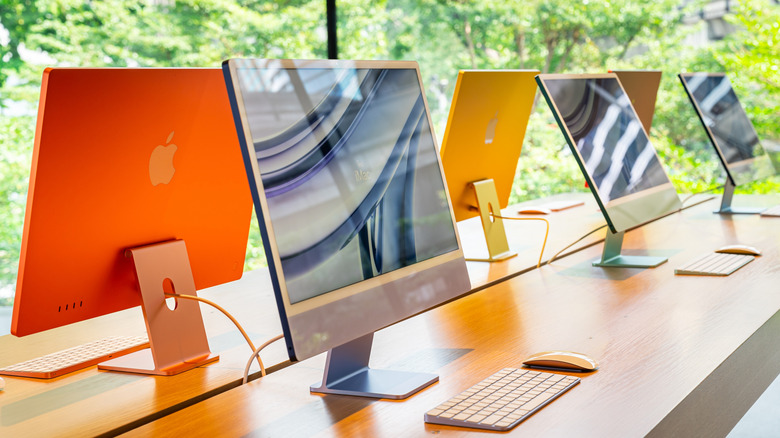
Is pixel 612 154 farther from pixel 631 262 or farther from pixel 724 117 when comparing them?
pixel 724 117

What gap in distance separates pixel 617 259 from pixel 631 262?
0.15 ft

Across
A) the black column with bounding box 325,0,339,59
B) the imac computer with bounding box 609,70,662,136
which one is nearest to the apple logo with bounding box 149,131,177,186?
the imac computer with bounding box 609,70,662,136

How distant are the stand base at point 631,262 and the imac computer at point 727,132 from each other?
864 millimetres

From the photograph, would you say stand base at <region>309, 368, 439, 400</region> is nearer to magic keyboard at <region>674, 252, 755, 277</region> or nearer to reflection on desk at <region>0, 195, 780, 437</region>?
reflection on desk at <region>0, 195, 780, 437</region>

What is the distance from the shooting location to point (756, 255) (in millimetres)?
2104

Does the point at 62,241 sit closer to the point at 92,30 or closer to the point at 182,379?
the point at 182,379

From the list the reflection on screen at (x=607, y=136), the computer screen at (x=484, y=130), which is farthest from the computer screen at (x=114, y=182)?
the reflection on screen at (x=607, y=136)

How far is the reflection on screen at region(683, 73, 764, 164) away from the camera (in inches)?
113

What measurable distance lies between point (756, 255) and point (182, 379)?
1504 millimetres

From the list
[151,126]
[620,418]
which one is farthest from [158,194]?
[620,418]

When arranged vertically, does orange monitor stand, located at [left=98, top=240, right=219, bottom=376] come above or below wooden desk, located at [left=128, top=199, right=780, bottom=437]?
above

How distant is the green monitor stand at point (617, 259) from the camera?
205 centimetres

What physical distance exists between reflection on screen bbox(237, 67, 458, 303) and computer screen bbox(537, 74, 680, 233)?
0.69 meters

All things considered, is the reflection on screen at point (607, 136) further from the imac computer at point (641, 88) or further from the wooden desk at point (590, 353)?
the imac computer at point (641, 88)
